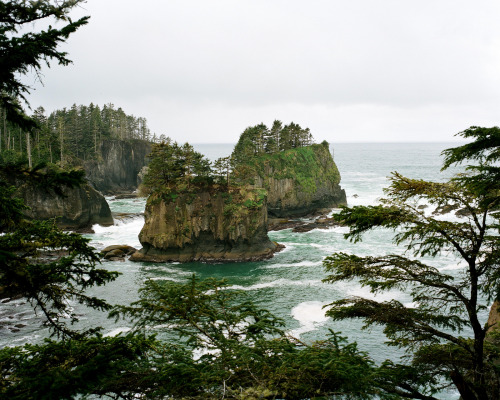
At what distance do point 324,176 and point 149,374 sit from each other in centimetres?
6448

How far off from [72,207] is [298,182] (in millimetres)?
38006

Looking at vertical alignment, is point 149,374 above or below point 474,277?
below

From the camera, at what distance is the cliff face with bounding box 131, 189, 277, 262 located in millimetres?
41312

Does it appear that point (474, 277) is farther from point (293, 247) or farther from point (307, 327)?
point (293, 247)

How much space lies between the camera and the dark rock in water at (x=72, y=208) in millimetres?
48688

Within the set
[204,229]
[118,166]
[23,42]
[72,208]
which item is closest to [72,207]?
[72,208]

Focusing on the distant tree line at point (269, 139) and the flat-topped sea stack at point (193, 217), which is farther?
the distant tree line at point (269, 139)

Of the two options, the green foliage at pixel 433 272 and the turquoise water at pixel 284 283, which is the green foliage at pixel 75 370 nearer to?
the green foliage at pixel 433 272

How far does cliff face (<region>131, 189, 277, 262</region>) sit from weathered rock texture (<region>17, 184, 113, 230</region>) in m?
15.2

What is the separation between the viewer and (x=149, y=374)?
616cm

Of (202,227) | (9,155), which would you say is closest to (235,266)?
(202,227)

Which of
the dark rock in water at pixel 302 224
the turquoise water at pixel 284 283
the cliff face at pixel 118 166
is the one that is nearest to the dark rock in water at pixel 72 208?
the turquoise water at pixel 284 283

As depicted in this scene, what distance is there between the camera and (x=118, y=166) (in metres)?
87.7

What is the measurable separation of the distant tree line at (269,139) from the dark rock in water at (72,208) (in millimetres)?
24869
